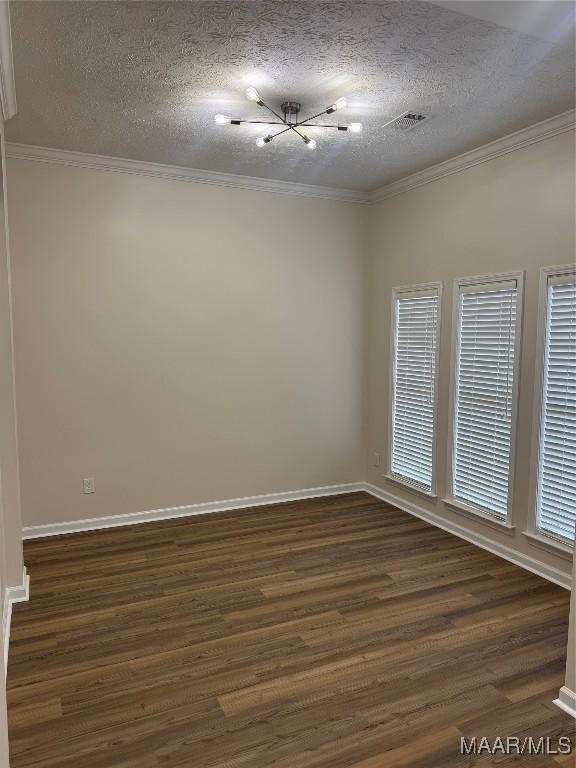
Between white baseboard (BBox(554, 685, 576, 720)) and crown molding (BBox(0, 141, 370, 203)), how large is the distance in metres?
4.28

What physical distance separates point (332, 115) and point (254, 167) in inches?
47.1

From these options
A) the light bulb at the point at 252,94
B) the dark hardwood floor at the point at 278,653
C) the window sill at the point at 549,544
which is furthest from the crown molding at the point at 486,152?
the dark hardwood floor at the point at 278,653

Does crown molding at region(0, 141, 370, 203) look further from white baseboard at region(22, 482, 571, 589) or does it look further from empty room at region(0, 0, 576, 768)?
white baseboard at region(22, 482, 571, 589)

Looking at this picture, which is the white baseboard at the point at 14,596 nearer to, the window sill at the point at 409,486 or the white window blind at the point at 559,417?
the window sill at the point at 409,486

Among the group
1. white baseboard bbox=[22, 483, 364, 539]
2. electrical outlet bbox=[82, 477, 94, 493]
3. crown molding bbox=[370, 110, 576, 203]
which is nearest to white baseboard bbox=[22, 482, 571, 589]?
white baseboard bbox=[22, 483, 364, 539]

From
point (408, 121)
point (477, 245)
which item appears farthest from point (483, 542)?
point (408, 121)

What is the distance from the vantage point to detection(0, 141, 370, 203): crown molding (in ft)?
13.1

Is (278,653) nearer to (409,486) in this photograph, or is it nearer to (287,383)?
(409,486)

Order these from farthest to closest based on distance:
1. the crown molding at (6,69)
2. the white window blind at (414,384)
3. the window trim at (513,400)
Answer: the white window blind at (414,384)
the window trim at (513,400)
the crown molding at (6,69)

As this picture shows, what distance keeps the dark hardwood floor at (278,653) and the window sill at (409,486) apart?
1.49 feet

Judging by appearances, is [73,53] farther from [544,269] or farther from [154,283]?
[544,269]

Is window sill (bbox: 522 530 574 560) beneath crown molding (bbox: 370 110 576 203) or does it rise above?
beneath

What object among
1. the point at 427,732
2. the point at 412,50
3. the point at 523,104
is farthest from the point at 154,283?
the point at 427,732

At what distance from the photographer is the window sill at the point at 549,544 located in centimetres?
340
